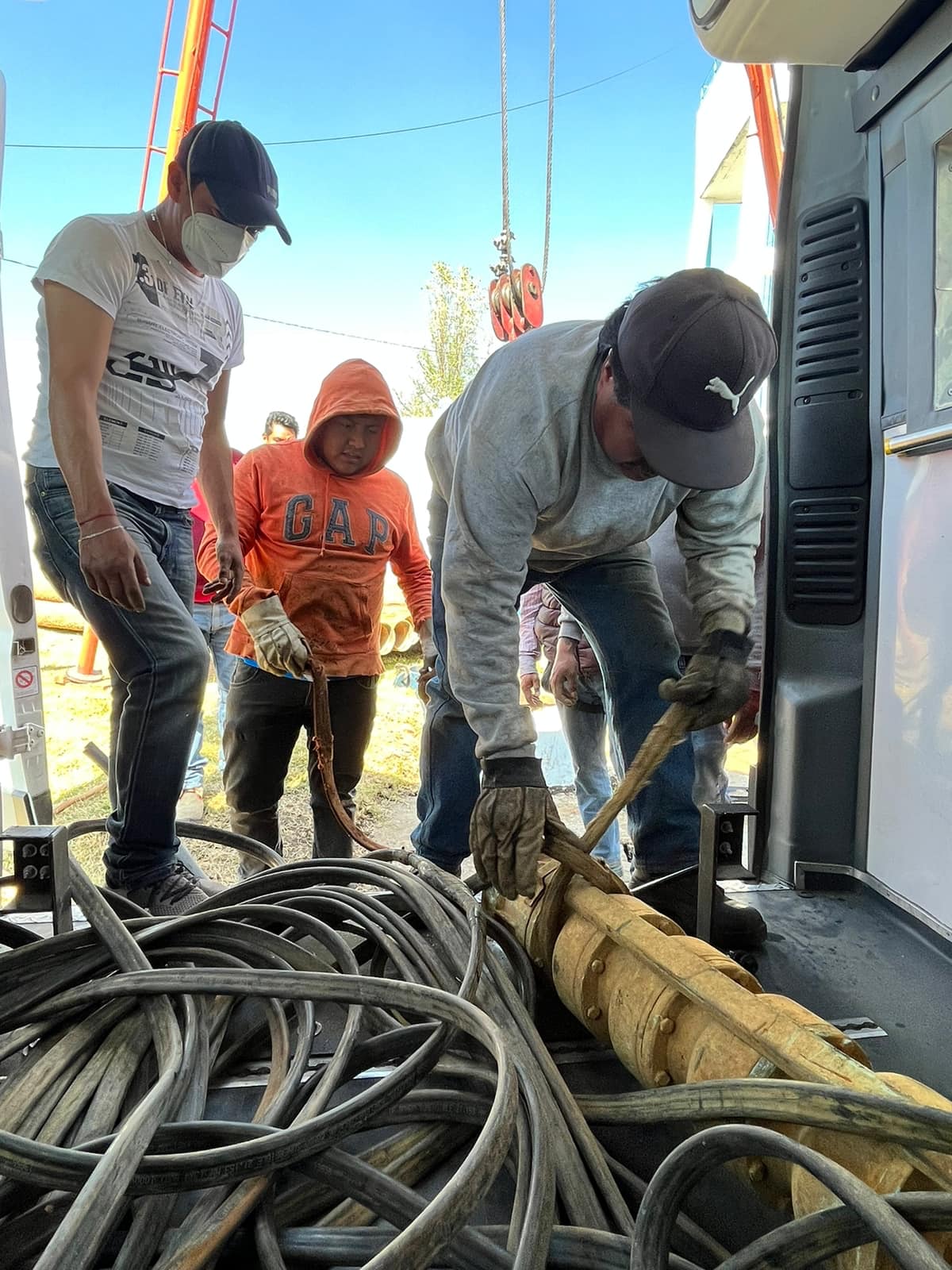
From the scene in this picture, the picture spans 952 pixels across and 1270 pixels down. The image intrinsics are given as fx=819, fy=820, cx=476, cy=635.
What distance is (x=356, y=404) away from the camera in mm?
2420

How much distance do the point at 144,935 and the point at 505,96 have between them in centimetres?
427

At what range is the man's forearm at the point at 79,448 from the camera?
5.35ft

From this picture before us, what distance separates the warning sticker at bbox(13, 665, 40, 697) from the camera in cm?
167

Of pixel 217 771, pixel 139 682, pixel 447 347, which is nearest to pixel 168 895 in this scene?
pixel 139 682

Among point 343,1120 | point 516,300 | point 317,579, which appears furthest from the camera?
point 516,300

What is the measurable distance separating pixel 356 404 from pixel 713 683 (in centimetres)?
141

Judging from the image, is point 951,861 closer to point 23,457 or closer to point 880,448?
point 880,448

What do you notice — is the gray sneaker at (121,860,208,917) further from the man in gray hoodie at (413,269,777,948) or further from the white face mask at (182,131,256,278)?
the white face mask at (182,131,256,278)

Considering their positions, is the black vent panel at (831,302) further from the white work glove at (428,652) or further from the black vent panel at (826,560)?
the white work glove at (428,652)

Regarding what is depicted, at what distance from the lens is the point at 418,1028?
39.2 inches

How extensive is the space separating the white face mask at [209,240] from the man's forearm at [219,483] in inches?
17.5

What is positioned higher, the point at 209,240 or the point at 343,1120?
the point at 209,240

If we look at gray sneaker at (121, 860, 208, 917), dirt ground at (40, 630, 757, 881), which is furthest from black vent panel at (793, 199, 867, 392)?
dirt ground at (40, 630, 757, 881)

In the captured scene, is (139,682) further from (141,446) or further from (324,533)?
(324,533)
